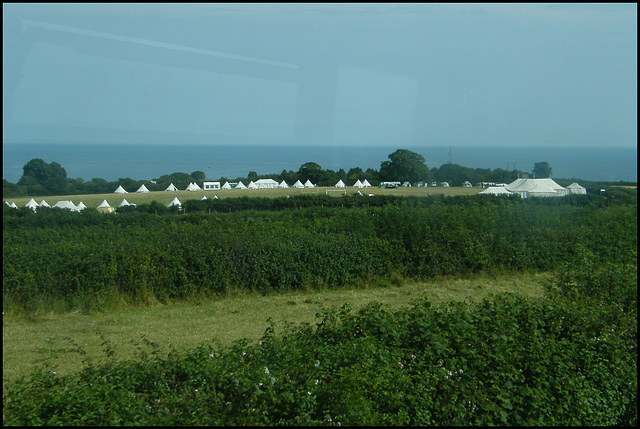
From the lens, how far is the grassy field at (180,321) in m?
5.04

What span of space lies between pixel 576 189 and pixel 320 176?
7.50 meters

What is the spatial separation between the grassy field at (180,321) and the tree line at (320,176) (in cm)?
304

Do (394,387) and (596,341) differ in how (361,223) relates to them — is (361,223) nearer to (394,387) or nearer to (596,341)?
(596,341)

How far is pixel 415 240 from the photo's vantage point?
33.0 ft

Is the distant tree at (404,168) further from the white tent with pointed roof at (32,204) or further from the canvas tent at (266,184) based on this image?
the white tent with pointed roof at (32,204)

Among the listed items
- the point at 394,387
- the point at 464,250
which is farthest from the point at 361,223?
the point at 394,387

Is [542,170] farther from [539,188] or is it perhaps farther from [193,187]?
[193,187]

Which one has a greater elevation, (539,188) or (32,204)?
(539,188)

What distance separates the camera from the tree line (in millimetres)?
9106

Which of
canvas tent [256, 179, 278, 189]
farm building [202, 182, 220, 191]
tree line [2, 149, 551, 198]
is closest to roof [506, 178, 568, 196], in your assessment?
tree line [2, 149, 551, 198]

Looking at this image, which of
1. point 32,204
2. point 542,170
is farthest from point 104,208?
point 542,170

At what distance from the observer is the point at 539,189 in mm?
15164

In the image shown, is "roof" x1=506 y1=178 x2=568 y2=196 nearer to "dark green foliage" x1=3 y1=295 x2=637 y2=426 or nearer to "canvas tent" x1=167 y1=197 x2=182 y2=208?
"canvas tent" x1=167 y1=197 x2=182 y2=208

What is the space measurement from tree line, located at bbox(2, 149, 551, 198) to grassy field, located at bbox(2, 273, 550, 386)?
9.98 ft
